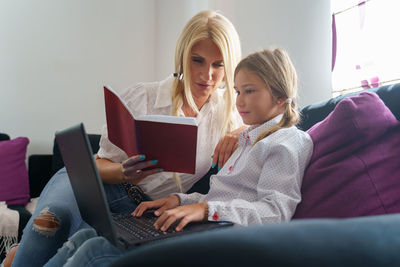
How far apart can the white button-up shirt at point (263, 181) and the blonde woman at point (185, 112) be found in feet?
0.51

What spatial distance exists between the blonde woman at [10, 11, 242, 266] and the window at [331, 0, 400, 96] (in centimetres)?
70

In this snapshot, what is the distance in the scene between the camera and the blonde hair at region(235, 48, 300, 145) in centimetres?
112

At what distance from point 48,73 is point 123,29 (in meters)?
0.72

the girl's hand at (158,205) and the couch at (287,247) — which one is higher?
the couch at (287,247)

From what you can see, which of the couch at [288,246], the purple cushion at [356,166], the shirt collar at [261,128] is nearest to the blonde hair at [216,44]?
the shirt collar at [261,128]

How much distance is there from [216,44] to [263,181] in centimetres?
60

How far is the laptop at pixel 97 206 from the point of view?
691mm

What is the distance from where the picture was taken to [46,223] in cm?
101

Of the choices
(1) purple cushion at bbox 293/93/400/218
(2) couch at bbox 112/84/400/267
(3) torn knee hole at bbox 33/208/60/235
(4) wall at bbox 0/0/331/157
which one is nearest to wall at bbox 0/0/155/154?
(4) wall at bbox 0/0/331/157

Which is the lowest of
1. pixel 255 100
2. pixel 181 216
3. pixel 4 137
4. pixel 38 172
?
pixel 38 172

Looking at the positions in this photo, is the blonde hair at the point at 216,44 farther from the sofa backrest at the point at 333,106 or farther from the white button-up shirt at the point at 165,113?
the sofa backrest at the point at 333,106

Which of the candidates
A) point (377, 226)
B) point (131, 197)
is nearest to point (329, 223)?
point (377, 226)

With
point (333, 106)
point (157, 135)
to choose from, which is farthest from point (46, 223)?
point (333, 106)

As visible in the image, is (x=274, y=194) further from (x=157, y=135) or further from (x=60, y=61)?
(x=60, y=61)
